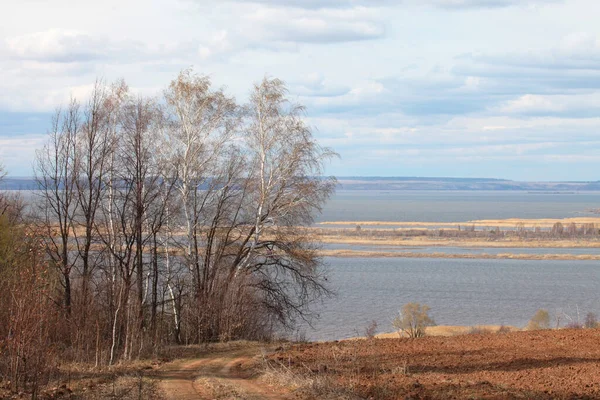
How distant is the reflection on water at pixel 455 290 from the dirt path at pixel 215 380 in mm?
14665

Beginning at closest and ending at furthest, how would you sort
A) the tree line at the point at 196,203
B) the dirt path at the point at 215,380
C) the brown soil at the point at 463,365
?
the brown soil at the point at 463,365
the dirt path at the point at 215,380
the tree line at the point at 196,203

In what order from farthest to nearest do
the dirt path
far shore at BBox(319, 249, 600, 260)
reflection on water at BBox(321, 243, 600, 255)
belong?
reflection on water at BBox(321, 243, 600, 255), far shore at BBox(319, 249, 600, 260), the dirt path

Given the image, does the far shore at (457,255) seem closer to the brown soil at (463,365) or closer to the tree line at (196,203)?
the tree line at (196,203)

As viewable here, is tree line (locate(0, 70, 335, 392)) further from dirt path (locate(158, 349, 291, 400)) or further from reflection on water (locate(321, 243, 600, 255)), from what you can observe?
reflection on water (locate(321, 243, 600, 255))

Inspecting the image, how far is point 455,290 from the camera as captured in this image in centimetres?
5644

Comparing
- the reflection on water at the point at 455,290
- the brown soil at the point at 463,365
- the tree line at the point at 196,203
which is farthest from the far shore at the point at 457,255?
the brown soil at the point at 463,365

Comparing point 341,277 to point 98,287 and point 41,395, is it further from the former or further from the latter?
point 41,395

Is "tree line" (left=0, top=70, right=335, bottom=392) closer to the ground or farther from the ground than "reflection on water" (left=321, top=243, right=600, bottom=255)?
farther from the ground

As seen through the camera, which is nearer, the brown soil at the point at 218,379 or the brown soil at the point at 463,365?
the brown soil at the point at 463,365

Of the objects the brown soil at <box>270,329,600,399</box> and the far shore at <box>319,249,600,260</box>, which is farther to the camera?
the far shore at <box>319,249,600,260</box>

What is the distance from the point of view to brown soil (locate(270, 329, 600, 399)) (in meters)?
11.2

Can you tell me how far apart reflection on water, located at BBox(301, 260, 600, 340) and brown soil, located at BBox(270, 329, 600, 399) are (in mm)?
14379

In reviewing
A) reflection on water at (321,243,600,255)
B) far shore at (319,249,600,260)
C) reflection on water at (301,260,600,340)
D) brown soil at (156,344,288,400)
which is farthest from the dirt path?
reflection on water at (321,243,600,255)

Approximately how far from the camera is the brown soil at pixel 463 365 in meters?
11.2
